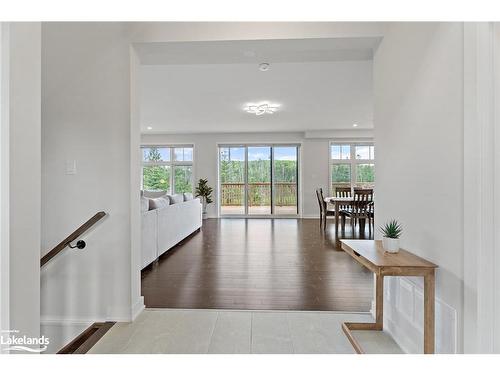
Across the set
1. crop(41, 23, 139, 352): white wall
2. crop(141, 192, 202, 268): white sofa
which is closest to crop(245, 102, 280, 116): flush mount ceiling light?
crop(141, 192, 202, 268): white sofa

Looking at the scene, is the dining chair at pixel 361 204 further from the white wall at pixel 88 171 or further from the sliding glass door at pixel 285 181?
the white wall at pixel 88 171

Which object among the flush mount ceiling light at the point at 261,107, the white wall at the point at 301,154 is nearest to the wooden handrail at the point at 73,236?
the flush mount ceiling light at the point at 261,107

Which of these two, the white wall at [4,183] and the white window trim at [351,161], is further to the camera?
the white window trim at [351,161]

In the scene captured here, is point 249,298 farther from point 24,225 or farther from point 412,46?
point 412,46

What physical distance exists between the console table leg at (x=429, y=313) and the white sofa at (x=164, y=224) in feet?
9.12

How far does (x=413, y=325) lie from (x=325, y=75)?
331cm

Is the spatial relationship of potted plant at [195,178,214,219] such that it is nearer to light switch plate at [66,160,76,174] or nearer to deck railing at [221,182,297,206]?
deck railing at [221,182,297,206]

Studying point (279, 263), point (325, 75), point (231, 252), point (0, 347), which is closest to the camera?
point (0, 347)

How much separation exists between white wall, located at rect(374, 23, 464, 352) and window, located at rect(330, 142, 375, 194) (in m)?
6.11

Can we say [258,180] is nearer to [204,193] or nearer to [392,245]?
[204,193]

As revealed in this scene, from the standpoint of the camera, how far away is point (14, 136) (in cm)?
97

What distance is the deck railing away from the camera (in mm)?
8102

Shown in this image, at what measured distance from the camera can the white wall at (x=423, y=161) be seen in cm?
121
